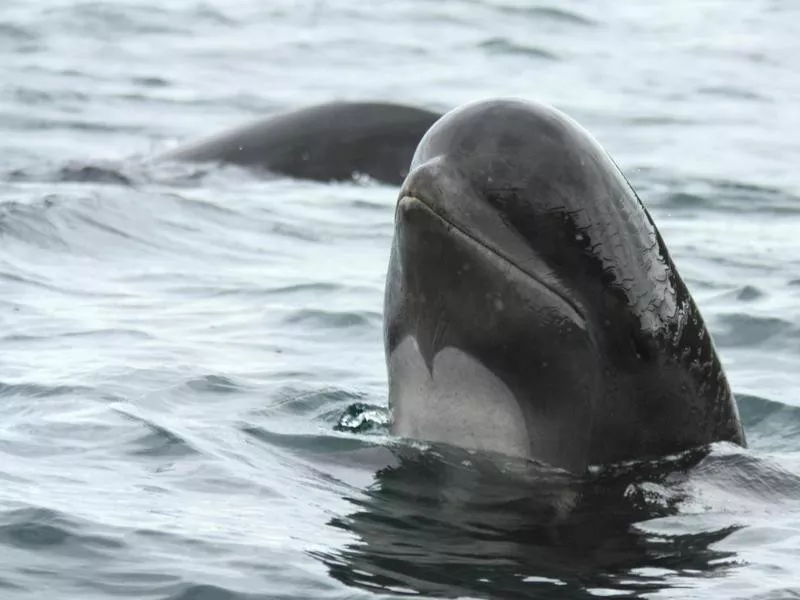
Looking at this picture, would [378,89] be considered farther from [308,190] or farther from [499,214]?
[499,214]

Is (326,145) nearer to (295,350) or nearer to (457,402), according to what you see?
(295,350)

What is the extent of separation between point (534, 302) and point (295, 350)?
355 centimetres

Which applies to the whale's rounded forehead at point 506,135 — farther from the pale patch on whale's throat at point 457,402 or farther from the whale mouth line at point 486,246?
the pale patch on whale's throat at point 457,402

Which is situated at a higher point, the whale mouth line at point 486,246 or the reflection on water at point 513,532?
the whale mouth line at point 486,246

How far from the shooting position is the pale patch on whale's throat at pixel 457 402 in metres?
5.67

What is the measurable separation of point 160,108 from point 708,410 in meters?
12.6

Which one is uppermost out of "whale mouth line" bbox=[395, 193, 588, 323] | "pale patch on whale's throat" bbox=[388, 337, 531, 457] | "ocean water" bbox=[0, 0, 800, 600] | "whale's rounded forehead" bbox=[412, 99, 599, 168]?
Result: "whale's rounded forehead" bbox=[412, 99, 599, 168]

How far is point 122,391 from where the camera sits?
7598 mm

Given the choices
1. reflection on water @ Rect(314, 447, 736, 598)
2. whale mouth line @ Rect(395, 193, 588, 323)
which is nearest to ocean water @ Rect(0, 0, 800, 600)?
reflection on water @ Rect(314, 447, 736, 598)

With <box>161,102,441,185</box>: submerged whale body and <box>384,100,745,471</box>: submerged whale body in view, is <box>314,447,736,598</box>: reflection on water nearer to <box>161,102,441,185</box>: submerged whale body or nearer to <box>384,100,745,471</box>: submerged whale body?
<box>384,100,745,471</box>: submerged whale body

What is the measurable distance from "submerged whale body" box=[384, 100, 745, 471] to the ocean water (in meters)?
0.17

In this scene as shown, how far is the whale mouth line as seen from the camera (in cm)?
545

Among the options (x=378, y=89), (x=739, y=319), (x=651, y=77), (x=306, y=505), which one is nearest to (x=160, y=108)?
(x=378, y=89)

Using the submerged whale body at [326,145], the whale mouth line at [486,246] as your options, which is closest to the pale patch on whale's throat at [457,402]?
the whale mouth line at [486,246]
